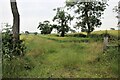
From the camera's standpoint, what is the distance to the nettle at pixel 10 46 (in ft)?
18.8

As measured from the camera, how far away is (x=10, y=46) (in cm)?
611

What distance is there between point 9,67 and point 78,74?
1.50 metres

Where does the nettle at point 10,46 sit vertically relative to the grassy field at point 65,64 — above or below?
above

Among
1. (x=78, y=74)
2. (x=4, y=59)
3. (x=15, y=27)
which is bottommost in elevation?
(x=78, y=74)

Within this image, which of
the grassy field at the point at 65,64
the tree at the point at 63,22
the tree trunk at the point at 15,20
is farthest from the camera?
the tree at the point at 63,22

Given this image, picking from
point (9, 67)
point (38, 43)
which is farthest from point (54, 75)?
point (38, 43)


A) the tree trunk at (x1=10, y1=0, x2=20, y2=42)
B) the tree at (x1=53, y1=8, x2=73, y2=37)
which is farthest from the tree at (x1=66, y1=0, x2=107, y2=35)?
the tree trunk at (x1=10, y1=0, x2=20, y2=42)

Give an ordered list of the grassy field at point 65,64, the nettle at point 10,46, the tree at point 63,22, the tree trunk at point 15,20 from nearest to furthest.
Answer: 1. the grassy field at point 65,64
2. the nettle at point 10,46
3. the tree trunk at point 15,20
4. the tree at point 63,22

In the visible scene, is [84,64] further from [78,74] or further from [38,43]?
[38,43]

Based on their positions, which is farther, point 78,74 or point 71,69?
point 71,69

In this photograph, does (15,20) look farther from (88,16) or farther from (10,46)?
(88,16)

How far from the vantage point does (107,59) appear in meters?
6.36

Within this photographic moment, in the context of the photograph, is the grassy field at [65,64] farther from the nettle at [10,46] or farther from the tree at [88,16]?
the tree at [88,16]

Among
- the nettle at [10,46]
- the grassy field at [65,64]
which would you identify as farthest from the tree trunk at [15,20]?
the grassy field at [65,64]
